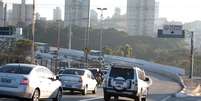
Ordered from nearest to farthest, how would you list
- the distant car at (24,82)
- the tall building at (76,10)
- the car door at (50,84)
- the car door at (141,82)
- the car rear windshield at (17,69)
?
the distant car at (24,82) < the car rear windshield at (17,69) < the car door at (50,84) < the car door at (141,82) < the tall building at (76,10)

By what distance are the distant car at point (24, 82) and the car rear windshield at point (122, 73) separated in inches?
246

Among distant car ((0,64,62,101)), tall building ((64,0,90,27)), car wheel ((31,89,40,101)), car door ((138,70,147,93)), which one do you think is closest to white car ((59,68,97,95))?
car door ((138,70,147,93))

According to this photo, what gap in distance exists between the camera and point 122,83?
27094 millimetres

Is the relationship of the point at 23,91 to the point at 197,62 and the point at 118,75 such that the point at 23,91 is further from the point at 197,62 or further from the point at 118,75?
the point at 197,62

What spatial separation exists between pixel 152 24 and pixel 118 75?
108196 millimetres

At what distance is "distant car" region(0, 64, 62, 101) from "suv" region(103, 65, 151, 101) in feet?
19.2

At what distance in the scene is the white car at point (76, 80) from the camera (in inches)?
1265

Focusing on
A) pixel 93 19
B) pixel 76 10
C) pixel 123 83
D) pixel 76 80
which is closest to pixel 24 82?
pixel 123 83

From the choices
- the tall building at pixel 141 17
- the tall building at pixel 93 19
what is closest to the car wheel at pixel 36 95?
the tall building at pixel 141 17

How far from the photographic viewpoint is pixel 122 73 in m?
27.5

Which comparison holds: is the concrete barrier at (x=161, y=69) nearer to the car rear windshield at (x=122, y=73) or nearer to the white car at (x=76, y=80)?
the white car at (x=76, y=80)

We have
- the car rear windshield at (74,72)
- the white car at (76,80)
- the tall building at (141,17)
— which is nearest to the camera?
the white car at (76,80)

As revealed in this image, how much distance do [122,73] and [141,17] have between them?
104 meters

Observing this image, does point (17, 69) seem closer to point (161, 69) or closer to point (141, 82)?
point (141, 82)
